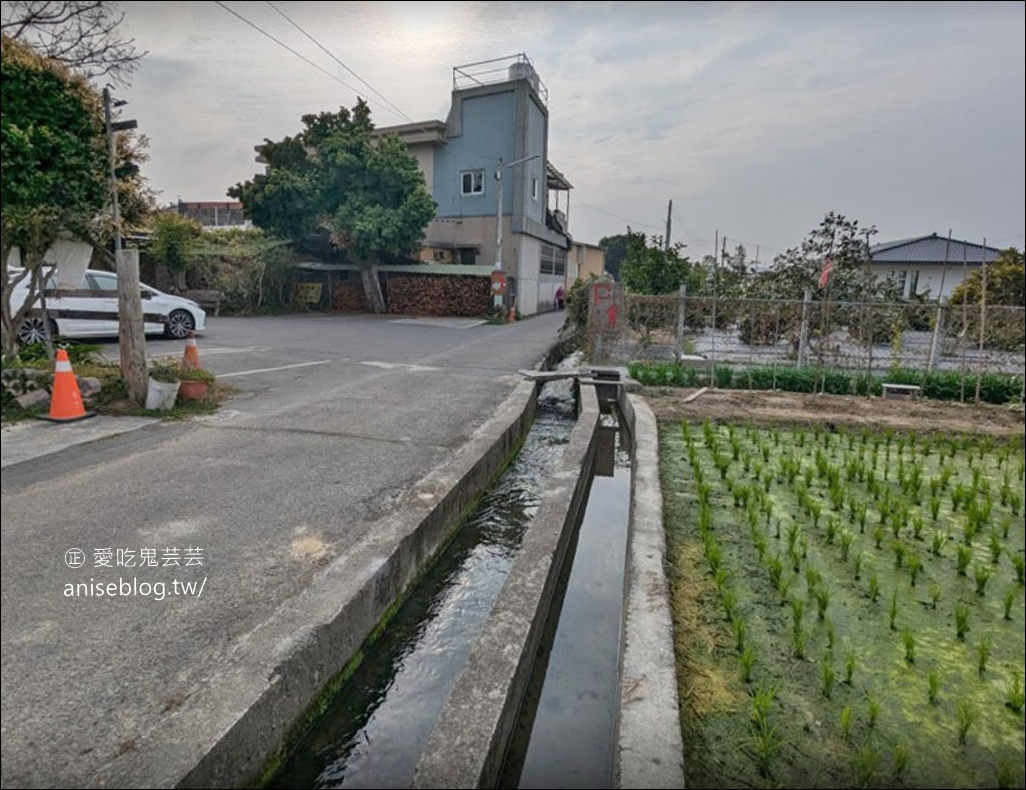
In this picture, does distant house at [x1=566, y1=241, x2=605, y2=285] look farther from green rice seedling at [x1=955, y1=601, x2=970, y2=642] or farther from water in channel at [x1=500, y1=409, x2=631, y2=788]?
green rice seedling at [x1=955, y1=601, x2=970, y2=642]

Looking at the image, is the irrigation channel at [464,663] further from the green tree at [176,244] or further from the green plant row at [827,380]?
the green tree at [176,244]

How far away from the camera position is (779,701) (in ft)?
6.17

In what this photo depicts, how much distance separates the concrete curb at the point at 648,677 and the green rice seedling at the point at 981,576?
1.10m

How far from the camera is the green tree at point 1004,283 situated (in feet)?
41.1

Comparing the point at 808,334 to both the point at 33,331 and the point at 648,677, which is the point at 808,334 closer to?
the point at 648,677

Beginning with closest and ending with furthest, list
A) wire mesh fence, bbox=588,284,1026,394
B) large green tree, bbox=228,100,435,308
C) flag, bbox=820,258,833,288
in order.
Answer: wire mesh fence, bbox=588,284,1026,394 → flag, bbox=820,258,833,288 → large green tree, bbox=228,100,435,308

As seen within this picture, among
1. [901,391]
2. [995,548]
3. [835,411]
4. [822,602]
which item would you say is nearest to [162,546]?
[822,602]

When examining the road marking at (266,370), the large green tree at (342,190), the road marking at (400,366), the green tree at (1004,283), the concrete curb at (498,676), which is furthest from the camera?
the large green tree at (342,190)

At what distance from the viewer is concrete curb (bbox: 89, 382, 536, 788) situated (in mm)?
1535

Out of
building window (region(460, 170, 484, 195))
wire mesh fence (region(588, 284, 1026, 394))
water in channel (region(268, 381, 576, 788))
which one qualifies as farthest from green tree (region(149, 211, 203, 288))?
water in channel (region(268, 381, 576, 788))

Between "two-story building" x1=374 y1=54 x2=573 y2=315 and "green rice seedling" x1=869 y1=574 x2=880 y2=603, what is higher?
"two-story building" x1=374 y1=54 x2=573 y2=315

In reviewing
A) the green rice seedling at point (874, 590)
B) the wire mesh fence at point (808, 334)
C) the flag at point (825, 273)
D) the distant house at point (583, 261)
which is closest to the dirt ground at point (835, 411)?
the wire mesh fence at point (808, 334)

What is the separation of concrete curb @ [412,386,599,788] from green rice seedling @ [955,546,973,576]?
5.53 ft

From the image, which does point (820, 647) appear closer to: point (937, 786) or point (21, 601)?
point (937, 786)
